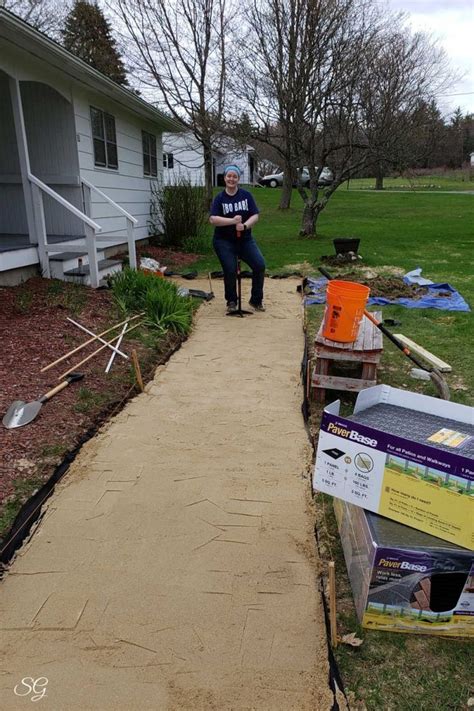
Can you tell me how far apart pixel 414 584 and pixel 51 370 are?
3110 mm

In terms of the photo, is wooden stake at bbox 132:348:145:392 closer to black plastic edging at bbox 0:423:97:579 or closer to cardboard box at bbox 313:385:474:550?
black plastic edging at bbox 0:423:97:579

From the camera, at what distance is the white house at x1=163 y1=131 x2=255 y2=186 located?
53.2ft

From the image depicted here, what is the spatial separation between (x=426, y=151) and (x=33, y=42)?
10.7 metres

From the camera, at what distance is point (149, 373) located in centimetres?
418

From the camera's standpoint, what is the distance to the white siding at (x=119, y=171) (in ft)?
25.2

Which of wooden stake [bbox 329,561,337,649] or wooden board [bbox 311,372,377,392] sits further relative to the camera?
wooden board [bbox 311,372,377,392]

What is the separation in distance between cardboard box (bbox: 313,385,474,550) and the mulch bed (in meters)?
1.57

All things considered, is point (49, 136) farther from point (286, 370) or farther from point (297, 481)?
point (297, 481)

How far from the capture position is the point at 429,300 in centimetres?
648

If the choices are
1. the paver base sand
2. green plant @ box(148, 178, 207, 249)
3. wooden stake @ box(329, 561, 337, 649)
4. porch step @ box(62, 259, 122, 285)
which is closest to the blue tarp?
porch step @ box(62, 259, 122, 285)

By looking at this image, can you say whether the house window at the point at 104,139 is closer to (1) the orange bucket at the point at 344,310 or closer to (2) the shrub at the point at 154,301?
(2) the shrub at the point at 154,301

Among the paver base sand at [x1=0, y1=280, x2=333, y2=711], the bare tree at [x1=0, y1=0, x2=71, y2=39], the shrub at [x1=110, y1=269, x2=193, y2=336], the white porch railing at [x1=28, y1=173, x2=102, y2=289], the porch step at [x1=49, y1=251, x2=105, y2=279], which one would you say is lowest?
the paver base sand at [x1=0, y1=280, x2=333, y2=711]

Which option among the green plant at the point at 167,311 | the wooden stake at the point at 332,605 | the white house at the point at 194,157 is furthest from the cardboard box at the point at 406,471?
the white house at the point at 194,157

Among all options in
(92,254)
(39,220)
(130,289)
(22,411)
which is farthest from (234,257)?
→ (22,411)
